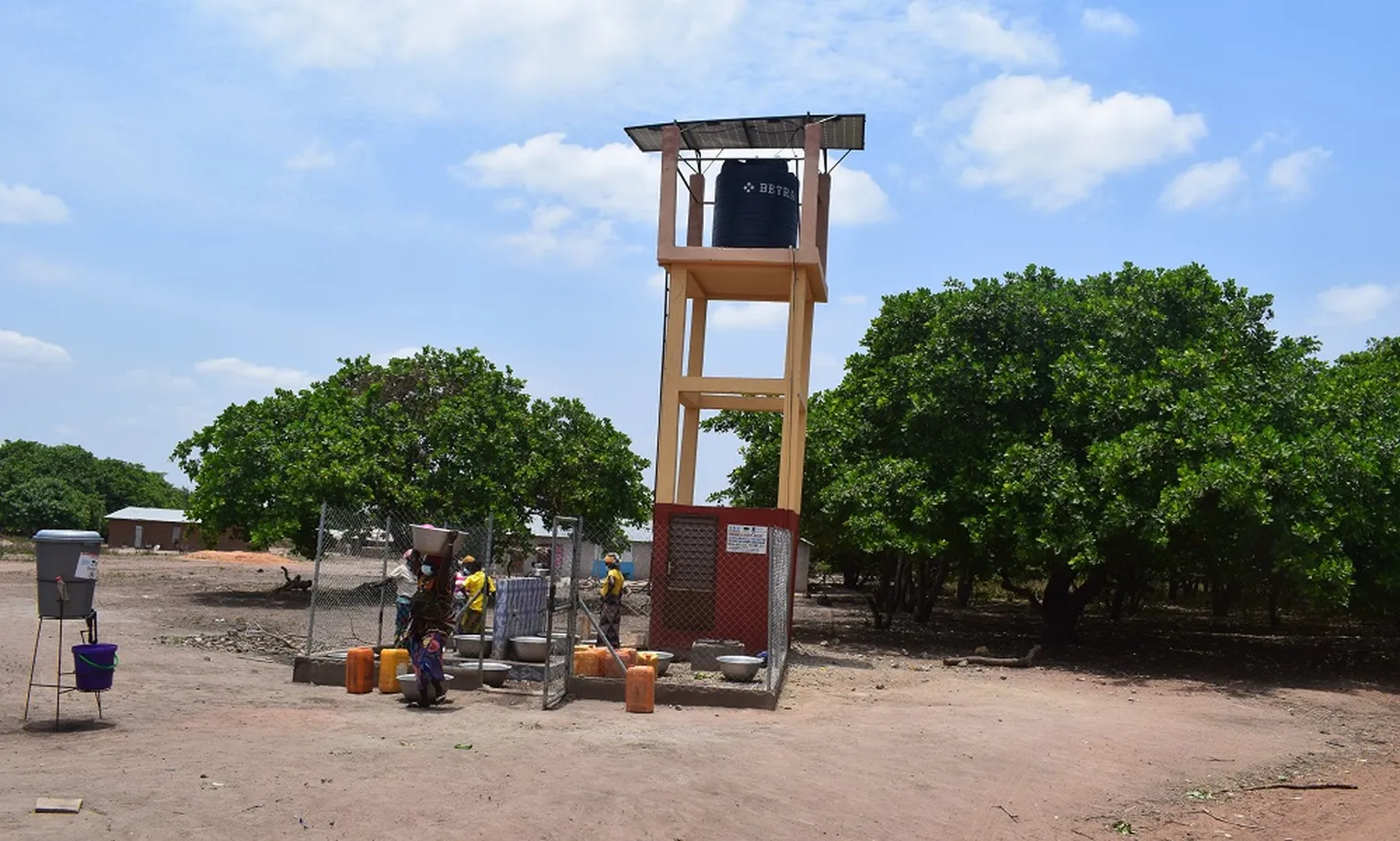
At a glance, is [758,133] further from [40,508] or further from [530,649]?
[40,508]

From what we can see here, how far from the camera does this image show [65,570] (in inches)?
416

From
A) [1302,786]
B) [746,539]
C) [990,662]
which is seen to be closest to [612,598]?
[746,539]

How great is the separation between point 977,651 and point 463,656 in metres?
11.3

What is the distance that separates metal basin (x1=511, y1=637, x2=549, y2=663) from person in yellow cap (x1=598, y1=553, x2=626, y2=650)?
1596 millimetres

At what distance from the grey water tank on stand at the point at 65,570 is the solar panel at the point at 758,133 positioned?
12.4 metres

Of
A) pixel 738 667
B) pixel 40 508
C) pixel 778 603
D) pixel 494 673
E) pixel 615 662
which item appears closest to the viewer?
pixel 615 662

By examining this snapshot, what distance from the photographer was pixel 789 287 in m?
21.2

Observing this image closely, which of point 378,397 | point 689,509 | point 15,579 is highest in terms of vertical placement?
point 378,397

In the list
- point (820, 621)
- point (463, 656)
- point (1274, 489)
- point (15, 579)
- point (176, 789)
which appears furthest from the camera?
point (15, 579)

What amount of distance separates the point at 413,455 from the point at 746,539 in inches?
679

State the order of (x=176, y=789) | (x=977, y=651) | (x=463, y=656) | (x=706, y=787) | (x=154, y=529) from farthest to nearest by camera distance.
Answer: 1. (x=154, y=529)
2. (x=977, y=651)
3. (x=463, y=656)
4. (x=706, y=787)
5. (x=176, y=789)

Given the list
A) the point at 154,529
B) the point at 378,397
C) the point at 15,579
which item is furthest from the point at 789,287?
the point at 154,529

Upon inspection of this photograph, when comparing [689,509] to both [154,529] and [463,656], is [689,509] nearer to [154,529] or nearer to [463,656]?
[463,656]

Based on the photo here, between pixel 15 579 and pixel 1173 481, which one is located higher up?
pixel 1173 481
